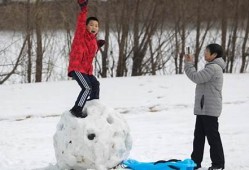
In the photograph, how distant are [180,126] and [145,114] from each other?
1484 millimetres

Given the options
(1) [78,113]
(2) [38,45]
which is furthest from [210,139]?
(2) [38,45]

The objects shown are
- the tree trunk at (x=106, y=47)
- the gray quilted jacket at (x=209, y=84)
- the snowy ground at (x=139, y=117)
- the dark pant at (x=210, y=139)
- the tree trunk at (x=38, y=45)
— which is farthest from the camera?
the tree trunk at (x=106, y=47)

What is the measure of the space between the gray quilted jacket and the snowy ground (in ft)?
3.89

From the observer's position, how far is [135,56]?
18000 millimetres

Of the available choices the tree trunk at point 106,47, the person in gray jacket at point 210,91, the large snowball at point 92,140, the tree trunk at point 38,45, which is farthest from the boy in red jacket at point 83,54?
the tree trunk at point 106,47

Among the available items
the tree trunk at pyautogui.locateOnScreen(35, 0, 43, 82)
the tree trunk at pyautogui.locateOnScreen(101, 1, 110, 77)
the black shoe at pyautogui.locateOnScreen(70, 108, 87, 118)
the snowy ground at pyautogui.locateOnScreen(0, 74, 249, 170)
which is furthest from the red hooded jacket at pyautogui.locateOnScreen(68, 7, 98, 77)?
the tree trunk at pyautogui.locateOnScreen(101, 1, 110, 77)

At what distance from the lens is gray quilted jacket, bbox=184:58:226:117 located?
6.10 meters

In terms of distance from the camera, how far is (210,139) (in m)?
6.30

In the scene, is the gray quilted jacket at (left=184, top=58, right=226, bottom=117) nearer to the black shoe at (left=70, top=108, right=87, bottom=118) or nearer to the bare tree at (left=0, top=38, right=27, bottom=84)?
the black shoe at (left=70, top=108, right=87, bottom=118)

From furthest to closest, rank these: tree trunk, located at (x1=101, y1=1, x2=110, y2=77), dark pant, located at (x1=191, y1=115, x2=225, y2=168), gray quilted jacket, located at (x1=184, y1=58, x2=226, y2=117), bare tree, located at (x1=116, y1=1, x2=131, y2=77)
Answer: bare tree, located at (x1=116, y1=1, x2=131, y2=77), tree trunk, located at (x1=101, y1=1, x2=110, y2=77), dark pant, located at (x1=191, y1=115, x2=225, y2=168), gray quilted jacket, located at (x1=184, y1=58, x2=226, y2=117)

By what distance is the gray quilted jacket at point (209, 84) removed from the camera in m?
6.10

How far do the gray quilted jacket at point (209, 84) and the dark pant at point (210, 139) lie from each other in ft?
0.40

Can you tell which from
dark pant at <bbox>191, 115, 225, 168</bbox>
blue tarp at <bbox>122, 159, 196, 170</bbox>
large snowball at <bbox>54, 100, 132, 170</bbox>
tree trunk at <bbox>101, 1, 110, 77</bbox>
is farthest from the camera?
tree trunk at <bbox>101, 1, 110, 77</bbox>

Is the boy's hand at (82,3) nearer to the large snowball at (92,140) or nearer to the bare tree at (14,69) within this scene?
the large snowball at (92,140)
